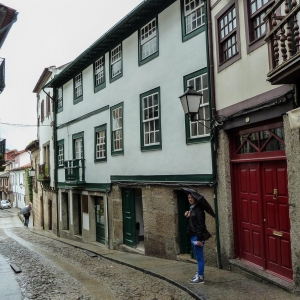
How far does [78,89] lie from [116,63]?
4446mm

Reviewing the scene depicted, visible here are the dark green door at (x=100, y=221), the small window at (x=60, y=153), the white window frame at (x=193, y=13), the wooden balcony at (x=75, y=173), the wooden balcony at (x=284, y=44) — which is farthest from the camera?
the small window at (x=60, y=153)

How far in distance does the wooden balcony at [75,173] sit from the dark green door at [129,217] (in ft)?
13.6

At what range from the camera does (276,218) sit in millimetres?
7539

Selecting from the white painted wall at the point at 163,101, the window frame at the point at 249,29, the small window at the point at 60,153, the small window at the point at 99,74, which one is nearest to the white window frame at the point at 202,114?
the white painted wall at the point at 163,101

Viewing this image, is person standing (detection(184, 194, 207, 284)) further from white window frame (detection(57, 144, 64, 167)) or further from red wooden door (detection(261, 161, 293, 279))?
white window frame (detection(57, 144, 64, 167))

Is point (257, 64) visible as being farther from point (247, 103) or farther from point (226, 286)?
point (226, 286)

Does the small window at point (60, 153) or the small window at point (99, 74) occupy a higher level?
the small window at point (99, 74)

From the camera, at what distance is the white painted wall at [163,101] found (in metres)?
10.3

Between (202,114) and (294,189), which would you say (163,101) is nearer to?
(202,114)

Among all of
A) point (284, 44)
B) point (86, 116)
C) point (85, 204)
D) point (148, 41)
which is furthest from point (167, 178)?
point (85, 204)

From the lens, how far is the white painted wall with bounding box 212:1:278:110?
24.6 feet

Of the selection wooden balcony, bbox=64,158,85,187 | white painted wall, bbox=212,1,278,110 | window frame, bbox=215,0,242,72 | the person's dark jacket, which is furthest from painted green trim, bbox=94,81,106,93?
the person's dark jacket

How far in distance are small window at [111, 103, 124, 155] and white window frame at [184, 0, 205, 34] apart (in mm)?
4381

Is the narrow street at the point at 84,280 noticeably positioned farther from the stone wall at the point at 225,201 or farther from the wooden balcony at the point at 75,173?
the wooden balcony at the point at 75,173
